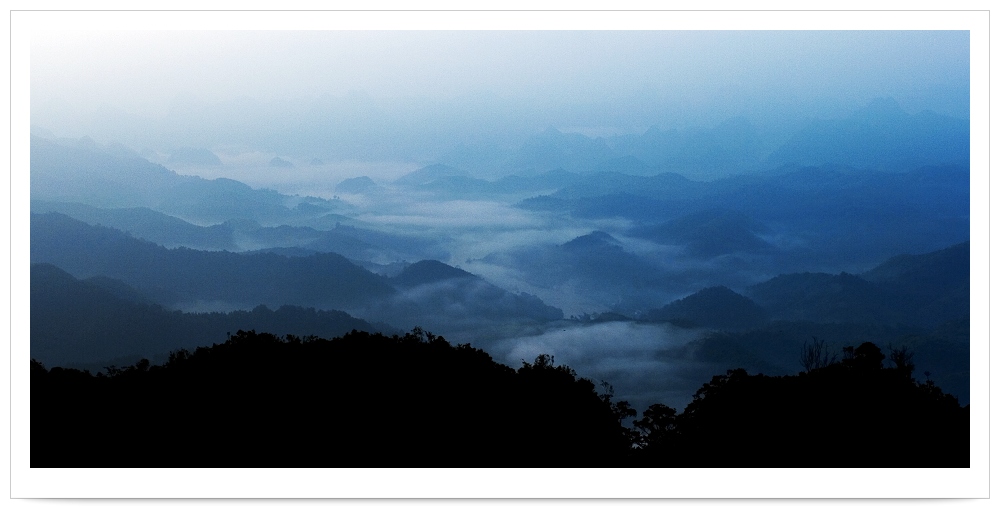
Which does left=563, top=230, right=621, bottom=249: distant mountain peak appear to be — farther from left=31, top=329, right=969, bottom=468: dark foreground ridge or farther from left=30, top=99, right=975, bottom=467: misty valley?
left=31, top=329, right=969, bottom=468: dark foreground ridge

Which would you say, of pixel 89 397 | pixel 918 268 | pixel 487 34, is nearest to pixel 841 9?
pixel 487 34

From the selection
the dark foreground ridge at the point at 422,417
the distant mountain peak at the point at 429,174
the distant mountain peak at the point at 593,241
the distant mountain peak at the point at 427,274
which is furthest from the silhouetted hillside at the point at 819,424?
the distant mountain peak at the point at 429,174

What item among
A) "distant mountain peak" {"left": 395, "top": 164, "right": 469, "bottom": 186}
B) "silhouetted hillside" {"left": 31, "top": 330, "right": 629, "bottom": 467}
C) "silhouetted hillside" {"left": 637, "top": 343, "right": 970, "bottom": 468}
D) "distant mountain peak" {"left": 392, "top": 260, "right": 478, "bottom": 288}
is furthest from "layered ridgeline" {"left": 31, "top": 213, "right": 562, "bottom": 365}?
"silhouetted hillside" {"left": 637, "top": 343, "right": 970, "bottom": 468}

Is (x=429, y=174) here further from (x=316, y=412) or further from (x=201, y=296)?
(x=316, y=412)

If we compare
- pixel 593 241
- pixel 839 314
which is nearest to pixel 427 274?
pixel 593 241

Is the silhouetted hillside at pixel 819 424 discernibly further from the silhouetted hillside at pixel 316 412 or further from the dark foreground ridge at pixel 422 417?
the silhouetted hillside at pixel 316 412
